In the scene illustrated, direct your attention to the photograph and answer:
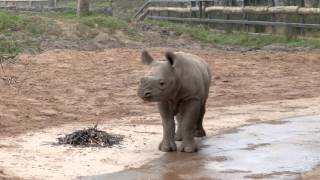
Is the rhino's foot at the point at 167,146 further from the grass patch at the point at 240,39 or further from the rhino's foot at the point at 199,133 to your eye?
the grass patch at the point at 240,39

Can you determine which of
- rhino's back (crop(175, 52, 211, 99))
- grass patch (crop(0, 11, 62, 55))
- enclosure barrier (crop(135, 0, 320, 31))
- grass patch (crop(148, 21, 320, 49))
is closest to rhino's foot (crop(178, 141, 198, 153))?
rhino's back (crop(175, 52, 211, 99))

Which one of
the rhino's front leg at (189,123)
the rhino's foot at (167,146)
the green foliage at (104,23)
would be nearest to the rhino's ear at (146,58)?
the rhino's front leg at (189,123)

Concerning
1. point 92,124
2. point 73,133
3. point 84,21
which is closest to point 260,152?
point 73,133

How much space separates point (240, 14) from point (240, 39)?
2620mm

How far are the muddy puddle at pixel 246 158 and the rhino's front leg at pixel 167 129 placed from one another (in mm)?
145

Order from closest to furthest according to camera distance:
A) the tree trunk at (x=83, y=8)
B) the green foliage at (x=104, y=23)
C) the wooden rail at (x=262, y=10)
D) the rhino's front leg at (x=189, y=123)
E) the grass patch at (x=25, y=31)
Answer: the rhino's front leg at (x=189, y=123)
the grass patch at (x=25, y=31)
the wooden rail at (x=262, y=10)
the green foliage at (x=104, y=23)
the tree trunk at (x=83, y=8)

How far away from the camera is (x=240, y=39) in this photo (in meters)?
27.2

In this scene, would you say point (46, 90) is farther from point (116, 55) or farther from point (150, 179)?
point (150, 179)

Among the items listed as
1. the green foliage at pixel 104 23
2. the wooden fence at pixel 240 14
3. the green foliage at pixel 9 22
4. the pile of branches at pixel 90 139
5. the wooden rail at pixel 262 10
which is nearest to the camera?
the pile of branches at pixel 90 139

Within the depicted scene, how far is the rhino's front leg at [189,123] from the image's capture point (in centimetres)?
1064

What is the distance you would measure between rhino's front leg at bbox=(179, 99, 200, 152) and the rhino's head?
39 centimetres

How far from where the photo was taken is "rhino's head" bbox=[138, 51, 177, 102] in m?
9.95

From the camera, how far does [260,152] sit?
1042cm

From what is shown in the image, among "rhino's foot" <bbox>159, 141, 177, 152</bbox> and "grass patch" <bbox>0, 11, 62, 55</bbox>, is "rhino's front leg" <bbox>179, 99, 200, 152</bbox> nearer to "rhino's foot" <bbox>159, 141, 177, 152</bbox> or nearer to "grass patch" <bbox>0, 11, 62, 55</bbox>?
"rhino's foot" <bbox>159, 141, 177, 152</bbox>
